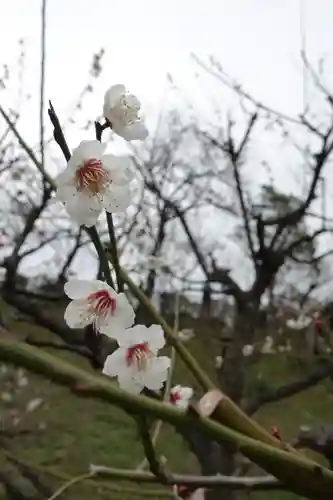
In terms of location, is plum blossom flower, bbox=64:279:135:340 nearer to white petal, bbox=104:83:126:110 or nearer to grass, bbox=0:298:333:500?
white petal, bbox=104:83:126:110

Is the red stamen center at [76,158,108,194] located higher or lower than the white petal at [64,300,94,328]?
higher

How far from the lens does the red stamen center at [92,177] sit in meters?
0.42

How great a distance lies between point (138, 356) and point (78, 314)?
0.18ft

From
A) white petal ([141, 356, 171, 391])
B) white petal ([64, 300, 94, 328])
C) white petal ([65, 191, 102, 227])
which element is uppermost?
white petal ([65, 191, 102, 227])

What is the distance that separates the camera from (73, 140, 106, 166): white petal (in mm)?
404

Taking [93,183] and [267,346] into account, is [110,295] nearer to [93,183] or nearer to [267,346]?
[93,183]

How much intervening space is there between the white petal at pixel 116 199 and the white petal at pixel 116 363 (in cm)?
9

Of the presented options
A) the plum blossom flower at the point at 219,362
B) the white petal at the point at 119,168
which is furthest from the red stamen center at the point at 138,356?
the plum blossom flower at the point at 219,362

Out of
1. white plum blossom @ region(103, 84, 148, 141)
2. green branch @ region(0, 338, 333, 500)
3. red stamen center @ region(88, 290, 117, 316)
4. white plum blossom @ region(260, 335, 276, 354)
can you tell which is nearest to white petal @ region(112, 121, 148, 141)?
white plum blossom @ region(103, 84, 148, 141)

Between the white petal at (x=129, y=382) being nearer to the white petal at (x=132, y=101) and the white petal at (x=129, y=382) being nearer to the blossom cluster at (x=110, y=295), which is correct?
the blossom cluster at (x=110, y=295)

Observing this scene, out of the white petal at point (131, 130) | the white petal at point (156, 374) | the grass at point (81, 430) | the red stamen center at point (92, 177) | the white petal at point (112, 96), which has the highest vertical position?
the white petal at point (112, 96)

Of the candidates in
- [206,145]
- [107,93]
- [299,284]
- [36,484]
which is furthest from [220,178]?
[107,93]

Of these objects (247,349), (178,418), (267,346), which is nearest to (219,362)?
(247,349)

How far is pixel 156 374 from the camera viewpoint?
44 centimetres
